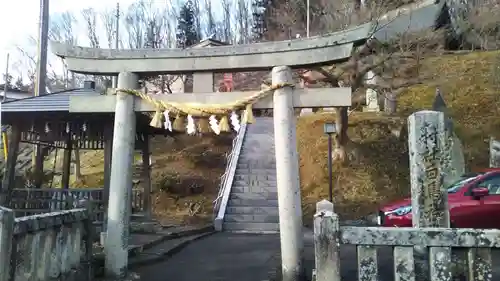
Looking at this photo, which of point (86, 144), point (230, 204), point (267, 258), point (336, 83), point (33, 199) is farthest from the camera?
point (336, 83)

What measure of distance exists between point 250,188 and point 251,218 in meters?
2.25

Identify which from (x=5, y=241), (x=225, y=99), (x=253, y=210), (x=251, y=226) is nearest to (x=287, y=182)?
(x=225, y=99)

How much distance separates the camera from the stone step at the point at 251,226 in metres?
15.0

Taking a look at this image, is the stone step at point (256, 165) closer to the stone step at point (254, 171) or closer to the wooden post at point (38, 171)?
the stone step at point (254, 171)

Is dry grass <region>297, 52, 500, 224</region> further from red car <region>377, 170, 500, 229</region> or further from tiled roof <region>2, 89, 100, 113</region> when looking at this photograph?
tiled roof <region>2, 89, 100, 113</region>

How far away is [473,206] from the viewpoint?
407 inches

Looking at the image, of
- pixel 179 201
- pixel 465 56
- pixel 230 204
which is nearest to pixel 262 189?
pixel 230 204

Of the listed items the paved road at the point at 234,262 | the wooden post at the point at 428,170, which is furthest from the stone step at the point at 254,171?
the wooden post at the point at 428,170

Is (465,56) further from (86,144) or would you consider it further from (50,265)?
(50,265)

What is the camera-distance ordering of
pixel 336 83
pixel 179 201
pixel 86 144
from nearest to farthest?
pixel 86 144 → pixel 336 83 → pixel 179 201

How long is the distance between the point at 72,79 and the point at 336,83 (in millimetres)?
28058

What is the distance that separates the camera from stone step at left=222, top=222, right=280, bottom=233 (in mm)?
14999

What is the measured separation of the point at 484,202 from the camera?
10320 millimetres

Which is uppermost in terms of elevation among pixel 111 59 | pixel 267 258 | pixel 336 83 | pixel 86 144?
pixel 336 83
